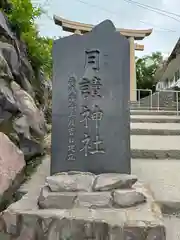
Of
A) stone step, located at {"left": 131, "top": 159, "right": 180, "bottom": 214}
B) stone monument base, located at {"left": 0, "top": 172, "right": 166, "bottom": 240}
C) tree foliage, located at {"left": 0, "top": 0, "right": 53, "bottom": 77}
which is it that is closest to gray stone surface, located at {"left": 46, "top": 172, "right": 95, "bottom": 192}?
stone monument base, located at {"left": 0, "top": 172, "right": 166, "bottom": 240}

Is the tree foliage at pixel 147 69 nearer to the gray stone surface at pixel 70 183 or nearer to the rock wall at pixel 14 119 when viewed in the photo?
the rock wall at pixel 14 119

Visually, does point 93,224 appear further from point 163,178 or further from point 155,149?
point 155,149

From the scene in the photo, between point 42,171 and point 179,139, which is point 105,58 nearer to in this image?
point 42,171

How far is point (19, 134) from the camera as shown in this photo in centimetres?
317

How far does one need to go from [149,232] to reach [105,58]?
1582 mm

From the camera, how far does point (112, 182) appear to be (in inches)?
85.4

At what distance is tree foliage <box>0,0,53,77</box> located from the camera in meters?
4.41

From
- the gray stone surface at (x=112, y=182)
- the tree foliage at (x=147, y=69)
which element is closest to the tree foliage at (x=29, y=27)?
the gray stone surface at (x=112, y=182)

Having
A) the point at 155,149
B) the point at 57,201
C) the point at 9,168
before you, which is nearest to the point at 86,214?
the point at 57,201

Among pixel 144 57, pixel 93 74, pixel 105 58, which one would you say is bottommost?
pixel 93 74

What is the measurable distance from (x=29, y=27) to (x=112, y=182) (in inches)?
150

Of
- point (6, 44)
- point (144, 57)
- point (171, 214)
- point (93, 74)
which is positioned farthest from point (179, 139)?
point (144, 57)

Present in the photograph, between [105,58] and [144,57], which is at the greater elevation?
[144,57]

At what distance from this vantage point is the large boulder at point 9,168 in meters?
2.36
